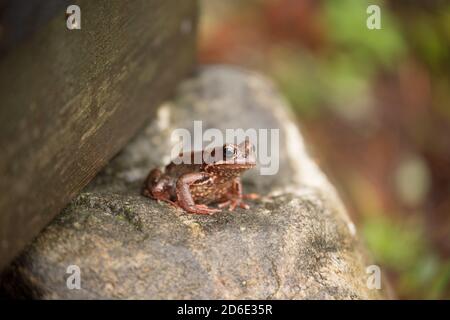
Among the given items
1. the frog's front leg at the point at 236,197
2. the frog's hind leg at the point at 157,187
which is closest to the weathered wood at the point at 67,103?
the frog's hind leg at the point at 157,187

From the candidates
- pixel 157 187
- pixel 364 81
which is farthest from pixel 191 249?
pixel 364 81

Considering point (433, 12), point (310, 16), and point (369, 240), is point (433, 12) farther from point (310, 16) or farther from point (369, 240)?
point (369, 240)

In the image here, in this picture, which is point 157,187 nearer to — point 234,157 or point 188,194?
point 188,194

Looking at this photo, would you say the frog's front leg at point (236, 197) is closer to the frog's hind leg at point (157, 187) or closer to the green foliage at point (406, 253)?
the frog's hind leg at point (157, 187)

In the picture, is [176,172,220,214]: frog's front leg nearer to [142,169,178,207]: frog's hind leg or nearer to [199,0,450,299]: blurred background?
[142,169,178,207]: frog's hind leg

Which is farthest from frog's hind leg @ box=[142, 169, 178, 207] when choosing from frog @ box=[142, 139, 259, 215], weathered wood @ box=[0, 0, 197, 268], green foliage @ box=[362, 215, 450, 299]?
green foliage @ box=[362, 215, 450, 299]
